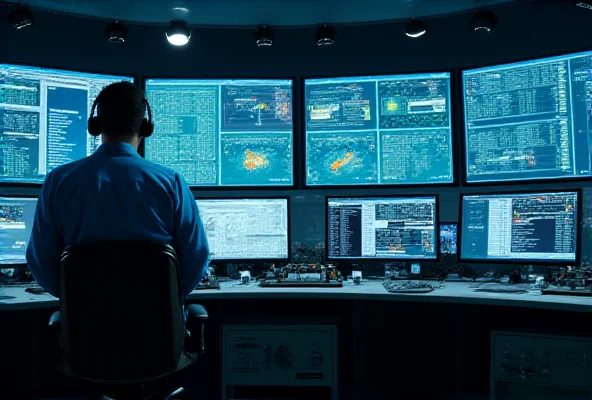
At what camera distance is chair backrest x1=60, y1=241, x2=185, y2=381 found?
57.3 inches

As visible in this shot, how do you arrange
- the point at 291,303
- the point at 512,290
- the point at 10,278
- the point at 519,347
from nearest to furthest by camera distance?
the point at 519,347, the point at 512,290, the point at 10,278, the point at 291,303

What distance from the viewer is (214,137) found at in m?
2.96

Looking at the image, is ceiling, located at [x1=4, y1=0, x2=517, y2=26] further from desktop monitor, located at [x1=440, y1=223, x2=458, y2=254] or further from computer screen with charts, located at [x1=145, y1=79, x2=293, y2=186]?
desktop monitor, located at [x1=440, y1=223, x2=458, y2=254]

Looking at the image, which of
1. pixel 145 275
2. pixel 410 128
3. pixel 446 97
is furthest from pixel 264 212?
pixel 145 275

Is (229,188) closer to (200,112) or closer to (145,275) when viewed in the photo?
(200,112)

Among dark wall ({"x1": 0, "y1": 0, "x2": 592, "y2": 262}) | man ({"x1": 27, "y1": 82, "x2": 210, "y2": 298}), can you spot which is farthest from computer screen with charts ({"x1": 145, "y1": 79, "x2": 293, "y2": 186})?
man ({"x1": 27, "y1": 82, "x2": 210, "y2": 298})

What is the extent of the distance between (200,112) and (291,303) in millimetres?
1235

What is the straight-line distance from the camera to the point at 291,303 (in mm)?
3162

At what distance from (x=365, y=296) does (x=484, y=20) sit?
166 centimetres

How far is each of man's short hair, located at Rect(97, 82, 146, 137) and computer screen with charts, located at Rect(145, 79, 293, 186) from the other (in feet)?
3.83

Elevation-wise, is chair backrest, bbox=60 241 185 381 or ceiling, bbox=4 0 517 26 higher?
ceiling, bbox=4 0 517 26

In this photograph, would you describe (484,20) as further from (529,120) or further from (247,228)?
(247,228)

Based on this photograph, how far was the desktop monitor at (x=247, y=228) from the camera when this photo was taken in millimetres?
2783

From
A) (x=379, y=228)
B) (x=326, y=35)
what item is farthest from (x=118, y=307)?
(x=326, y=35)
